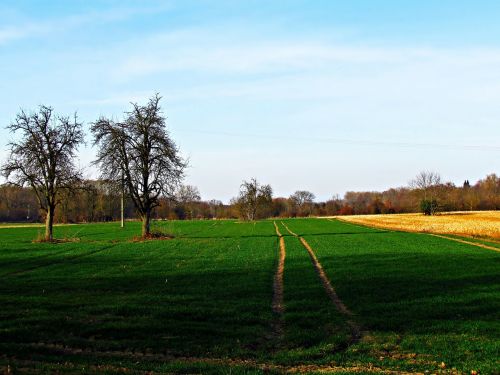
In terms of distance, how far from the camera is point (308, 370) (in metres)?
8.92

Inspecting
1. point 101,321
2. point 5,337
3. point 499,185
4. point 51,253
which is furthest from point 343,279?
point 499,185

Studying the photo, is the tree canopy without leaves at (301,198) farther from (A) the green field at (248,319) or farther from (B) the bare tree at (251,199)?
(A) the green field at (248,319)

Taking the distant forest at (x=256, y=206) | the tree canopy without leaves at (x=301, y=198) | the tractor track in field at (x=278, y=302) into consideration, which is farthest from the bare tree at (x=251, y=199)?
the tractor track in field at (x=278, y=302)

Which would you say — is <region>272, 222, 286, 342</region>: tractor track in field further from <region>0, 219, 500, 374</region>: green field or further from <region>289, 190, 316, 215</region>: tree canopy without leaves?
<region>289, 190, 316, 215</region>: tree canopy without leaves

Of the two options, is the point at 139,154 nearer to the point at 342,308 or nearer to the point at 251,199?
the point at 342,308

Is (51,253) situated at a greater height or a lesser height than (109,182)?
lesser

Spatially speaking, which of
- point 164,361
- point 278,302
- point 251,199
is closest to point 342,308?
point 278,302

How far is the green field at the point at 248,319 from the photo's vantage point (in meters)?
9.48

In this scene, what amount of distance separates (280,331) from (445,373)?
451 centimetres

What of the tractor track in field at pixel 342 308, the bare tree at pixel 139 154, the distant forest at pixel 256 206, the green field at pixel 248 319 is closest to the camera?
the green field at pixel 248 319

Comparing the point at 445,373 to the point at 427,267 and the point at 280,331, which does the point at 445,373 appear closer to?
the point at 280,331

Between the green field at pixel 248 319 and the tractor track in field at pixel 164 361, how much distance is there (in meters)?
0.02

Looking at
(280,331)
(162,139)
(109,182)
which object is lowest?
(280,331)

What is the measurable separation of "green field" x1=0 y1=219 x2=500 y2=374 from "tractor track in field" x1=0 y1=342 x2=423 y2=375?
0.02m
